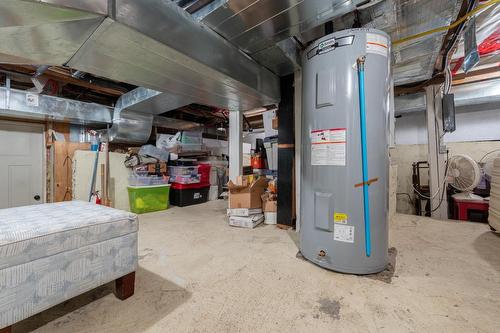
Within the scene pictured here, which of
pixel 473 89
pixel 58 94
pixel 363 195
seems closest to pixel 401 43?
pixel 363 195

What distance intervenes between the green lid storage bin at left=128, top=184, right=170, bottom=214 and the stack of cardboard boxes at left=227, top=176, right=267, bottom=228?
1.61 metres

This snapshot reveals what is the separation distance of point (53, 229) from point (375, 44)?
7.27 ft

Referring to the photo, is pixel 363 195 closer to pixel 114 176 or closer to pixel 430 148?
pixel 430 148

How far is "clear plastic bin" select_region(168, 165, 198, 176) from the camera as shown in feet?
13.8

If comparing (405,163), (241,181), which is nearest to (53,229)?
(241,181)

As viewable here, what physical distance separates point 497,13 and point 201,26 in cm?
260

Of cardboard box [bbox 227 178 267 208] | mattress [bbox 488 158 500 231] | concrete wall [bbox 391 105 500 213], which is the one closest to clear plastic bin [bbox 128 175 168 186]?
cardboard box [bbox 227 178 267 208]

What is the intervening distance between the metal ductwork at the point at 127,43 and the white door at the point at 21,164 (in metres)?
2.17

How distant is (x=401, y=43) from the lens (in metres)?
2.15

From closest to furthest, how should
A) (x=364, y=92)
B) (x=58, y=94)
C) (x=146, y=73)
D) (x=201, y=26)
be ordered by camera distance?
(x=364, y=92) → (x=201, y=26) → (x=146, y=73) → (x=58, y=94)

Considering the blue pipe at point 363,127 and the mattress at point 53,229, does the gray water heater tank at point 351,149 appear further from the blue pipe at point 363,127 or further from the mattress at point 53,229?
the mattress at point 53,229

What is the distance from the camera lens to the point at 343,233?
1.55 metres

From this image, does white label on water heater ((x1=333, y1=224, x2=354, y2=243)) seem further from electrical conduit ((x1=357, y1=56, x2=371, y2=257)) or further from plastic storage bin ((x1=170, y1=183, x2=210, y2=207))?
plastic storage bin ((x1=170, y1=183, x2=210, y2=207))

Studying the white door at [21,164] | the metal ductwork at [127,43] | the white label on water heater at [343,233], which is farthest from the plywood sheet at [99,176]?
the white label on water heater at [343,233]
